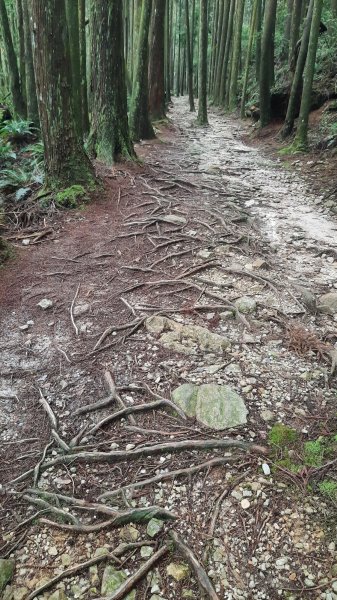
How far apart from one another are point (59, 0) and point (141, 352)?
5.68 m

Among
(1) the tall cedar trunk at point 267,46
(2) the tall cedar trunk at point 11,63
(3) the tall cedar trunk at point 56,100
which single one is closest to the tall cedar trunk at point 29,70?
(2) the tall cedar trunk at point 11,63

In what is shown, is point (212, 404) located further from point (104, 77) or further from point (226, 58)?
point (226, 58)

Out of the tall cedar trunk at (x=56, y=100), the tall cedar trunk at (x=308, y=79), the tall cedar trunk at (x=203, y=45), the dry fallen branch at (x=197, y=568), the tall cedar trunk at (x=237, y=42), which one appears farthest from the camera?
the tall cedar trunk at (x=237, y=42)

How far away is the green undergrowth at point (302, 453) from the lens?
8.55 ft

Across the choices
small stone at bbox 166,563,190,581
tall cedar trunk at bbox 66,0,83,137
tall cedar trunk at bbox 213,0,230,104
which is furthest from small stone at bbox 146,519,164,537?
tall cedar trunk at bbox 213,0,230,104

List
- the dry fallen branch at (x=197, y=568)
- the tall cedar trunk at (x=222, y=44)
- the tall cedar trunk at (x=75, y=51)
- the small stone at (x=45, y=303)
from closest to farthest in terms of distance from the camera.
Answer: the dry fallen branch at (x=197, y=568) → the small stone at (x=45, y=303) → the tall cedar trunk at (x=75, y=51) → the tall cedar trunk at (x=222, y=44)

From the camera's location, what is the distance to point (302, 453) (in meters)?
2.85

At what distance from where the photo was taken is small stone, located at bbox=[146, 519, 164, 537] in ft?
7.99

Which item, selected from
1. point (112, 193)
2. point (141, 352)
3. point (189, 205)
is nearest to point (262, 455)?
point (141, 352)

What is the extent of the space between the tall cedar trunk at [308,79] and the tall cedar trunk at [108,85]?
4.48m

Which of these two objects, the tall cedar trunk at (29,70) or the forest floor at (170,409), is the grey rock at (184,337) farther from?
the tall cedar trunk at (29,70)

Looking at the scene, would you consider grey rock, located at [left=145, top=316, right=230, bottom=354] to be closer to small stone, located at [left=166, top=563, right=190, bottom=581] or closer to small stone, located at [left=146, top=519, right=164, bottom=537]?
small stone, located at [left=146, top=519, right=164, bottom=537]

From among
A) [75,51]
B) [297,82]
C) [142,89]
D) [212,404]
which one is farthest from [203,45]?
[212,404]

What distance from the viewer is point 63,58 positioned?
671 centimetres
